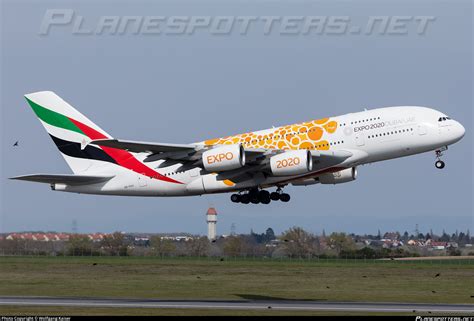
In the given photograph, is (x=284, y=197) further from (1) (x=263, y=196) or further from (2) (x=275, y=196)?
(1) (x=263, y=196)

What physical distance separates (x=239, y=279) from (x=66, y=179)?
485 inches

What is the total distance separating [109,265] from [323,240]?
80.7 ft

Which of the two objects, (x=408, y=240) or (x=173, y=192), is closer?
(x=173, y=192)

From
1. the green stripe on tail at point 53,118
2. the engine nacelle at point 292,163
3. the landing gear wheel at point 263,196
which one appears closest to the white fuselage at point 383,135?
the engine nacelle at point 292,163

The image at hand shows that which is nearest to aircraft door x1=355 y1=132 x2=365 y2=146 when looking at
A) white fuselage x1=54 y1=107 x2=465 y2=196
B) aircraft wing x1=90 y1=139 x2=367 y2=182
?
white fuselage x1=54 y1=107 x2=465 y2=196

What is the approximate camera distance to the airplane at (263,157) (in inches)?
2083

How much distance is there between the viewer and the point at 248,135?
5594 cm

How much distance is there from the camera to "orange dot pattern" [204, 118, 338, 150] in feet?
178

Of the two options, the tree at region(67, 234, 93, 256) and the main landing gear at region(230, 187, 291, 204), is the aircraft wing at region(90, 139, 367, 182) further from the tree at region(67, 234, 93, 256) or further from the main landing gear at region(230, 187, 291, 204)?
the tree at region(67, 234, 93, 256)

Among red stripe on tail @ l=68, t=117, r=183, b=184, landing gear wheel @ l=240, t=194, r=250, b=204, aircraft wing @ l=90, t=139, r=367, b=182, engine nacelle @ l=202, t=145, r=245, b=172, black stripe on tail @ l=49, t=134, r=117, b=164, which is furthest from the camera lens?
black stripe on tail @ l=49, t=134, r=117, b=164

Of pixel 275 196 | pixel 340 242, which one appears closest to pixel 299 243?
pixel 340 242

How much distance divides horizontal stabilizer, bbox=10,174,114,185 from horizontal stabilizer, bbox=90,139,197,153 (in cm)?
615

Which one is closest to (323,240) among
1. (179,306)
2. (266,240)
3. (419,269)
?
(266,240)

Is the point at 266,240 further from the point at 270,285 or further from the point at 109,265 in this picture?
the point at 270,285
